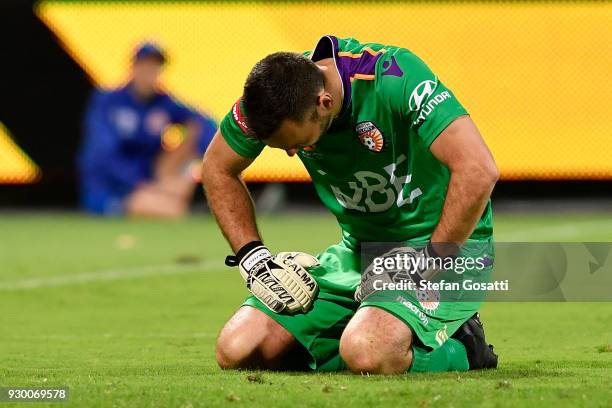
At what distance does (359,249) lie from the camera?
5.76 metres

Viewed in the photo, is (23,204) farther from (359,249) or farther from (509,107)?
(359,249)

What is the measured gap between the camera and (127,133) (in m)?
15.4

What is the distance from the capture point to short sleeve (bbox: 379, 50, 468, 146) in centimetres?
495

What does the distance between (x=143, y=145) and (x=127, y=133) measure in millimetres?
247

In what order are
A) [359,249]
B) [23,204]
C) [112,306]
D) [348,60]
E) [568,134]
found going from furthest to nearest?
1. [23,204]
2. [568,134]
3. [112,306]
4. [359,249]
5. [348,60]

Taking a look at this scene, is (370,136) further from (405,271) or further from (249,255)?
(249,255)

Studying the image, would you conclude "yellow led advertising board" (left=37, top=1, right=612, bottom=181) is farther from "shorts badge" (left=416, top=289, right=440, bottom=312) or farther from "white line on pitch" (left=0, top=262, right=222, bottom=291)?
"shorts badge" (left=416, top=289, right=440, bottom=312)

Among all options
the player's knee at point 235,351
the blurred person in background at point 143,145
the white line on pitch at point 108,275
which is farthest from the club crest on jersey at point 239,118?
the blurred person in background at point 143,145

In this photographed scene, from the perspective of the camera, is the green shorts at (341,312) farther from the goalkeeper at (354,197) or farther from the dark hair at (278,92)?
the dark hair at (278,92)

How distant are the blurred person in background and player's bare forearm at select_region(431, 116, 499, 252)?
398 inches

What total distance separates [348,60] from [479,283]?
110 cm

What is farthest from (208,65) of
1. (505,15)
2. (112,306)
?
(112,306)

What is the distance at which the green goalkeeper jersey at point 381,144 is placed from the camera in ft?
16.7

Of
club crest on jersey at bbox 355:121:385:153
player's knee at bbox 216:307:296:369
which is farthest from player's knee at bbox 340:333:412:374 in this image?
club crest on jersey at bbox 355:121:385:153
